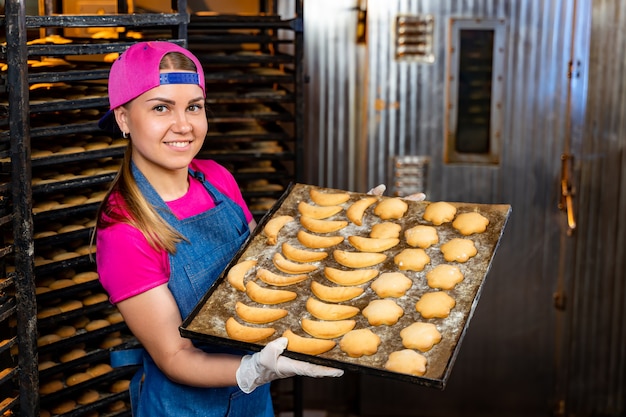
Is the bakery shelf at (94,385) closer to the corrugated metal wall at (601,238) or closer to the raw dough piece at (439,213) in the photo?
the raw dough piece at (439,213)

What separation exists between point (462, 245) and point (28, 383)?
146 centimetres

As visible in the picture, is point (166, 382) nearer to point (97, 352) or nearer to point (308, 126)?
point (97, 352)

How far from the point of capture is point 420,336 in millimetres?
2053

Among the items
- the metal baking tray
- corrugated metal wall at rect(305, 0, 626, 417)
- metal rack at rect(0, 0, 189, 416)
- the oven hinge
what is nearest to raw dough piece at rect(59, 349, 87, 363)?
metal rack at rect(0, 0, 189, 416)

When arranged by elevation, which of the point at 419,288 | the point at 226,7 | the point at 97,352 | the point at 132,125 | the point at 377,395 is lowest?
the point at 377,395

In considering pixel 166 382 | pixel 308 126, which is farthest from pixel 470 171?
pixel 166 382

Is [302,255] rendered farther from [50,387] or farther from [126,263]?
[50,387]

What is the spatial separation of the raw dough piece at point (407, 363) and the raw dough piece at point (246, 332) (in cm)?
33

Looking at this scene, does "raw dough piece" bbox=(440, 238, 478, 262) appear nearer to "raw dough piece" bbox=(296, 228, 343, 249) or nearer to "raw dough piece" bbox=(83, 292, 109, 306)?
"raw dough piece" bbox=(296, 228, 343, 249)

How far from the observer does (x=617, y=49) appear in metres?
4.69

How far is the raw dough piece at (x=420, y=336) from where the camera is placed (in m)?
2.04

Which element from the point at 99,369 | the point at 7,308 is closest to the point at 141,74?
the point at 7,308

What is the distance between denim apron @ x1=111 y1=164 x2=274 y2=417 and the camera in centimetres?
238

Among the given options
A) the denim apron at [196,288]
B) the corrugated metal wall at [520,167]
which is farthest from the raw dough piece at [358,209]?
the corrugated metal wall at [520,167]
